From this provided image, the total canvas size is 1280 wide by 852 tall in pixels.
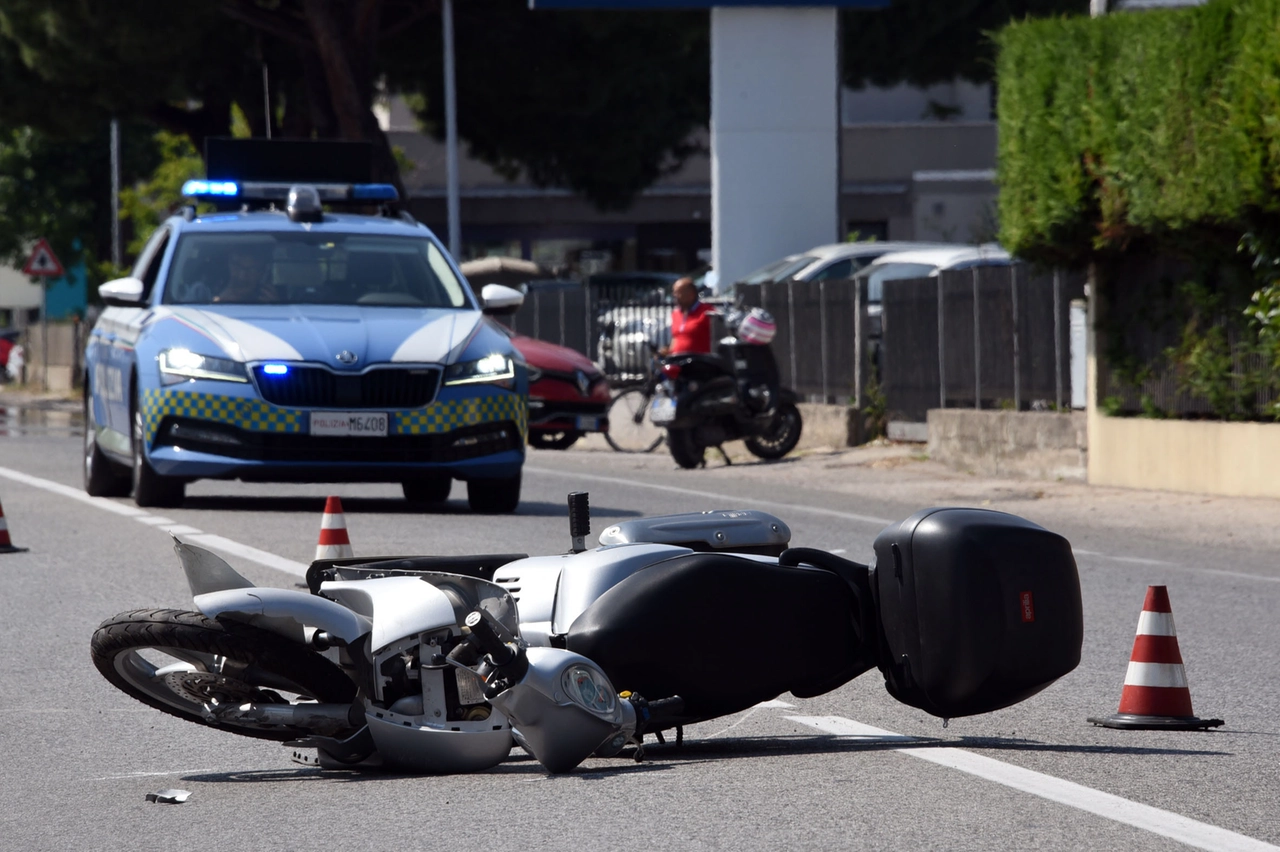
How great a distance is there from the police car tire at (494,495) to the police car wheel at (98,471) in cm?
252

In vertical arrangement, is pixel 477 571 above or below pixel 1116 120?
below

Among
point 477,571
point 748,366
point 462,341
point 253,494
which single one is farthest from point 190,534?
point 748,366

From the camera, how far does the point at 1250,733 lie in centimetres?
631

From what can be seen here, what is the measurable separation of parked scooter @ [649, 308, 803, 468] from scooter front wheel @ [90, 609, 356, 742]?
578 inches

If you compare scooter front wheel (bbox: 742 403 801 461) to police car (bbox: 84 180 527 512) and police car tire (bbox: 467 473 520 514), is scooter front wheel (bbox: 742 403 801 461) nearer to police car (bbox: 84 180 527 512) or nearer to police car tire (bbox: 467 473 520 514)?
police car (bbox: 84 180 527 512)

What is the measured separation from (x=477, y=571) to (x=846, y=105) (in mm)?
58949

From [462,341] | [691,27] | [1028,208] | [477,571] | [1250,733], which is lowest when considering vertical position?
[1250,733]

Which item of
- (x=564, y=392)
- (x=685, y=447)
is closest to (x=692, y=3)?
(x=564, y=392)

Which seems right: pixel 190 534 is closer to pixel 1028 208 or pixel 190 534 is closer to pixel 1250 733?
pixel 1250 733

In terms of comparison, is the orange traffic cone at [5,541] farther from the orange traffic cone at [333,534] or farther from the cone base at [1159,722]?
the cone base at [1159,722]

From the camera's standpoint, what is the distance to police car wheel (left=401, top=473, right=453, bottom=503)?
14336mm

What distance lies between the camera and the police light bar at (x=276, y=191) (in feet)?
49.0

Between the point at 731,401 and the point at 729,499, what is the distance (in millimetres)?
4446

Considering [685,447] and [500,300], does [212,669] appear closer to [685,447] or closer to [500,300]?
[500,300]
